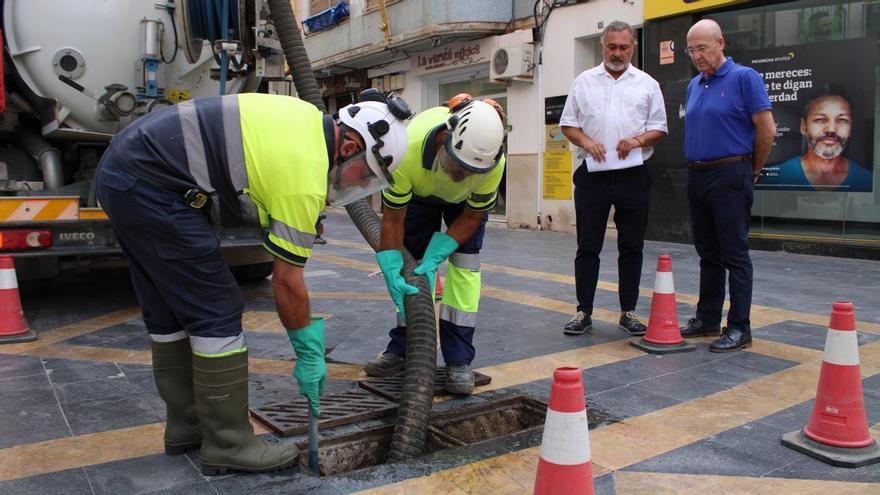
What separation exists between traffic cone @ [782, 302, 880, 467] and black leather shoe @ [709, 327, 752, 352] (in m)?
1.40

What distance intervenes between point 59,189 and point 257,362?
2443 mm

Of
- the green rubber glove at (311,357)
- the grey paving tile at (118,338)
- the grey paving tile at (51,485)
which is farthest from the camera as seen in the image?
the grey paving tile at (118,338)

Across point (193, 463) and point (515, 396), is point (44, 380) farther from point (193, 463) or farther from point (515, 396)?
point (515, 396)

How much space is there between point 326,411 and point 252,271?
3.65 meters

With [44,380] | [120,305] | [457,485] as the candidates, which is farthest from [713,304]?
[120,305]

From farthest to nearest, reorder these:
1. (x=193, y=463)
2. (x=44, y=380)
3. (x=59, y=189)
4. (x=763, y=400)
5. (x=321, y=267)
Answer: (x=321, y=267) → (x=59, y=189) → (x=44, y=380) → (x=763, y=400) → (x=193, y=463)

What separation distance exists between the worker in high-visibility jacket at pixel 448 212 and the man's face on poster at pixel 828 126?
254 inches

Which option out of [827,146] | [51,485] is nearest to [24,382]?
[51,485]

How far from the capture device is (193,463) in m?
2.77

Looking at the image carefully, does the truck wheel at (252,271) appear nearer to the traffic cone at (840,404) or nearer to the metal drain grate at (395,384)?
the metal drain grate at (395,384)

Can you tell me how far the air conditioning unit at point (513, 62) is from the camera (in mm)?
12188

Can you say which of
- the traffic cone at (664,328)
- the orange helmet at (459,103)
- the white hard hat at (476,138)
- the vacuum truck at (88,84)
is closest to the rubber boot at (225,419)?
the white hard hat at (476,138)

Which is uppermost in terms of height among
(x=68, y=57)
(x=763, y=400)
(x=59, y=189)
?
Result: (x=68, y=57)

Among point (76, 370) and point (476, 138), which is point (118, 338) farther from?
point (476, 138)
